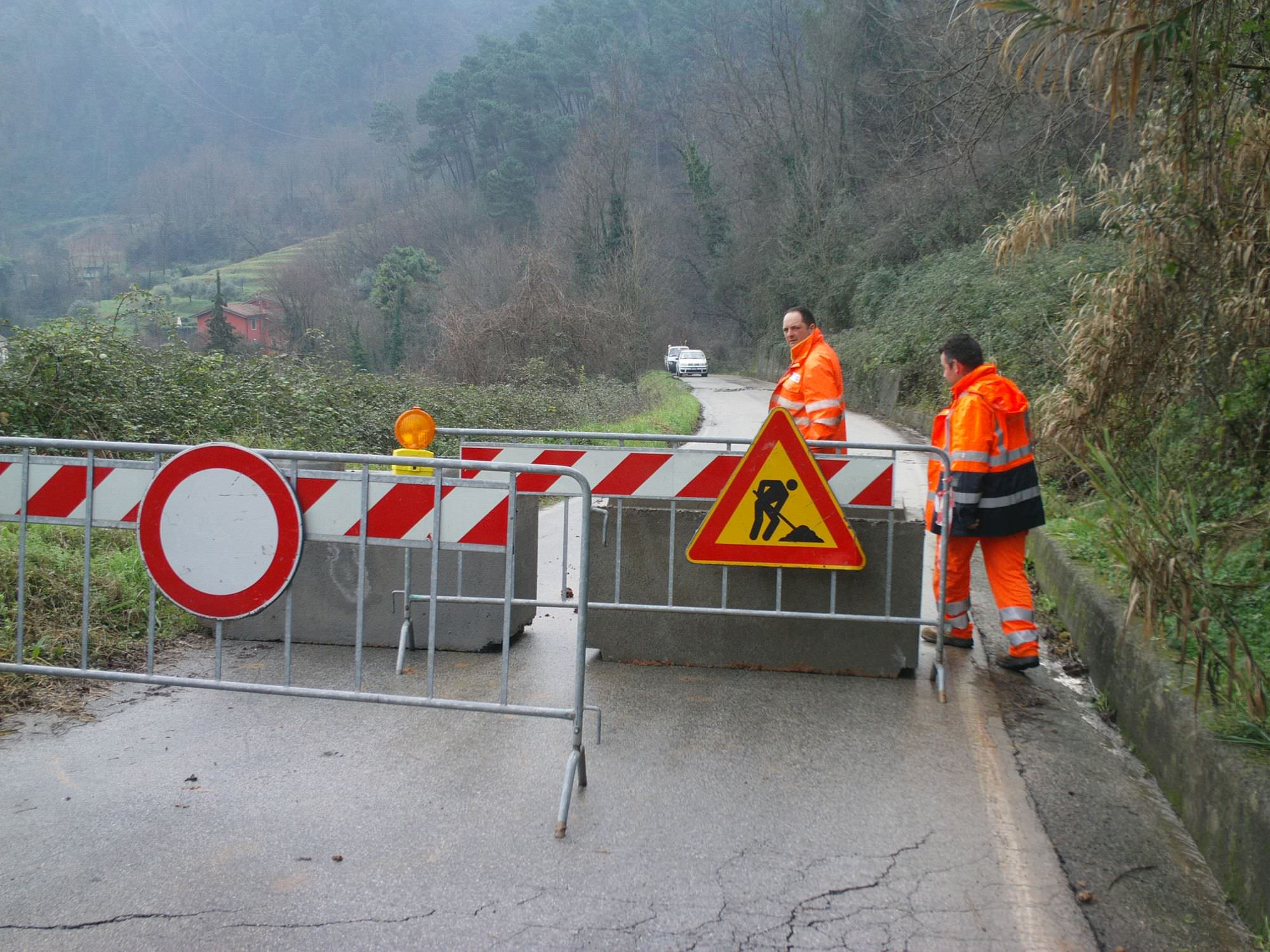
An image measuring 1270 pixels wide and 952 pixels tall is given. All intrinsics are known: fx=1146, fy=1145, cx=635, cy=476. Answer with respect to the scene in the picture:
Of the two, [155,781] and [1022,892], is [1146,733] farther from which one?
[155,781]

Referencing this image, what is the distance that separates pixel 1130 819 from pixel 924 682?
6.69 feet

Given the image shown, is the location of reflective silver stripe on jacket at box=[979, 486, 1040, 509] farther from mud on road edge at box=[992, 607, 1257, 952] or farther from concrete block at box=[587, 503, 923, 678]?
mud on road edge at box=[992, 607, 1257, 952]

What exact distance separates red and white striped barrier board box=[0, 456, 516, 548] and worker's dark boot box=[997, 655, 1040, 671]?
336cm

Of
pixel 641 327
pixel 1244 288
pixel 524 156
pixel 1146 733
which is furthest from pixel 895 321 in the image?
pixel 524 156

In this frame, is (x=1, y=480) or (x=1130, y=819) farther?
(x=1, y=480)

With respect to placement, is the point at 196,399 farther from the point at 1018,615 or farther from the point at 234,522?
the point at 1018,615

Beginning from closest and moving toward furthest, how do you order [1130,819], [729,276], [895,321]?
1. [1130,819]
2. [895,321]
3. [729,276]

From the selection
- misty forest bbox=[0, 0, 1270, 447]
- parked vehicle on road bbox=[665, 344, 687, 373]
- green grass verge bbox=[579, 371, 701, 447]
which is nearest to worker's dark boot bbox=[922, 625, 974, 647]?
misty forest bbox=[0, 0, 1270, 447]

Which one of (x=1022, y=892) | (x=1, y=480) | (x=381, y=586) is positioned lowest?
(x=1022, y=892)

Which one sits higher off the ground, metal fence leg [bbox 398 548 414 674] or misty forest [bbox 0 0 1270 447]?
misty forest [bbox 0 0 1270 447]

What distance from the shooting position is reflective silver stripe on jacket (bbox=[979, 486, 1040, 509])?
262 inches

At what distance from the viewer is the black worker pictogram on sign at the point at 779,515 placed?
6293 mm

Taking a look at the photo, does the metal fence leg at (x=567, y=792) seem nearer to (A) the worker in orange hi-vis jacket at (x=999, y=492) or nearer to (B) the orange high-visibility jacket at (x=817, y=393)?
(A) the worker in orange hi-vis jacket at (x=999, y=492)

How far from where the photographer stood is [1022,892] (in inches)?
151
